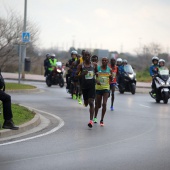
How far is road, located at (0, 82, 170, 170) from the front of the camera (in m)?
9.94

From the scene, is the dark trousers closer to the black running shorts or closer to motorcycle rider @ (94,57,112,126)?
the black running shorts

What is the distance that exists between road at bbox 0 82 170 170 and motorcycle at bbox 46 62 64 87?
53.6ft


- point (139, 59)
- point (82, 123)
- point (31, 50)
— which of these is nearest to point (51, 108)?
point (82, 123)

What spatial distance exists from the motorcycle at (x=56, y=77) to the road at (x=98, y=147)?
1635cm

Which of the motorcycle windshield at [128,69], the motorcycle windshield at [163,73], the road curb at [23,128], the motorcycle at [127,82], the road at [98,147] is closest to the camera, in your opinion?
the road at [98,147]

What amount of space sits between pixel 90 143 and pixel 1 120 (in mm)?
2879

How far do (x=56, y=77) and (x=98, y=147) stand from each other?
A: 23.9 m

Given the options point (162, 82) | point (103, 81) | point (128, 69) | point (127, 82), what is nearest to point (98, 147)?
point (103, 81)

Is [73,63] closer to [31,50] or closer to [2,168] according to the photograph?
[2,168]

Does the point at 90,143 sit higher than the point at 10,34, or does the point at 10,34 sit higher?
the point at 10,34

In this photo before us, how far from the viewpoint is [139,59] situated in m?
91.4

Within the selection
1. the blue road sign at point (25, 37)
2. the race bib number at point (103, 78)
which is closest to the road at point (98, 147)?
the race bib number at point (103, 78)

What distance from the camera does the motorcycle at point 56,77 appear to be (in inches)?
1401

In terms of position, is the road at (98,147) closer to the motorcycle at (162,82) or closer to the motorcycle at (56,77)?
the motorcycle at (162,82)
